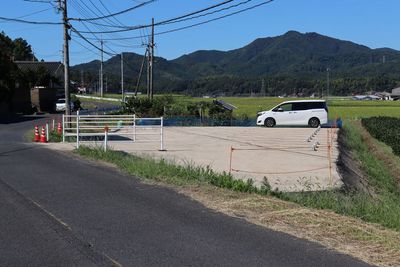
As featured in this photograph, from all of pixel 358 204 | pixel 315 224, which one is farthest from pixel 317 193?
pixel 315 224

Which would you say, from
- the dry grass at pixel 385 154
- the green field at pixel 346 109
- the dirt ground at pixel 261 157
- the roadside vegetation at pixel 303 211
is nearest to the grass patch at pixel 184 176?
the roadside vegetation at pixel 303 211

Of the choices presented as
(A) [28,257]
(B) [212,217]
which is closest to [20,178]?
(B) [212,217]

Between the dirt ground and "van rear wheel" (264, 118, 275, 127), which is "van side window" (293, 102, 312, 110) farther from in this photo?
the dirt ground

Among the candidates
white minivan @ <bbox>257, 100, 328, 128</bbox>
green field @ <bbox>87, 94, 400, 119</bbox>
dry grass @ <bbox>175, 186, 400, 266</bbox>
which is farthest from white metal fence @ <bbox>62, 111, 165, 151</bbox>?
green field @ <bbox>87, 94, 400, 119</bbox>

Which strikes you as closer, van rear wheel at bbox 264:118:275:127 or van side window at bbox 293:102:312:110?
van side window at bbox 293:102:312:110

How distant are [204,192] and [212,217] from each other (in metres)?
2.23

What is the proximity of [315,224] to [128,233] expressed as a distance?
Result: 2.67 meters

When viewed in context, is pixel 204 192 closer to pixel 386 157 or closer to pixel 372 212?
pixel 372 212

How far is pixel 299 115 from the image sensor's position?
138 feet

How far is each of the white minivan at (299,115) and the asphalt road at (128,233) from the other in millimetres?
31486

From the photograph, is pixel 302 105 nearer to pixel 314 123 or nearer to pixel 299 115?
pixel 299 115

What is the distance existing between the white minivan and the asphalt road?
3149 cm

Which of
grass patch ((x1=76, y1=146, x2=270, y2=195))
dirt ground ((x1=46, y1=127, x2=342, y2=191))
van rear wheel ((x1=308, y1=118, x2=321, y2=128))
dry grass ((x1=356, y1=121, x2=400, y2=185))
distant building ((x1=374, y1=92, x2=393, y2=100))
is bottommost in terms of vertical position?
dry grass ((x1=356, y1=121, x2=400, y2=185))

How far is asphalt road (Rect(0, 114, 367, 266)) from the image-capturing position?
246 inches
